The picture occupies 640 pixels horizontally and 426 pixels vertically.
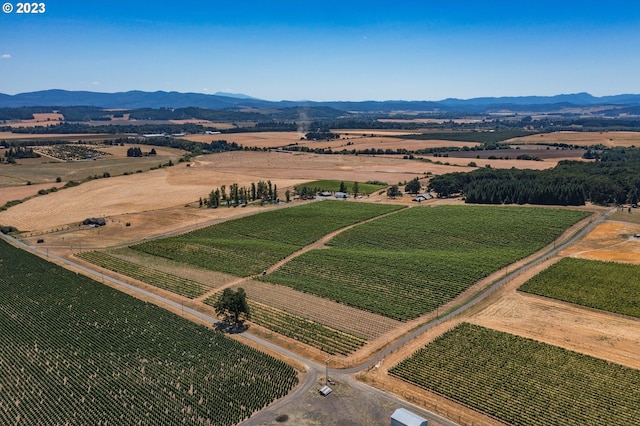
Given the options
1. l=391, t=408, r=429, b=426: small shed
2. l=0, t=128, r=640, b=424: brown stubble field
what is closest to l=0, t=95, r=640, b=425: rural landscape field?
l=0, t=128, r=640, b=424: brown stubble field

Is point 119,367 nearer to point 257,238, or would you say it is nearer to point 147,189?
point 257,238

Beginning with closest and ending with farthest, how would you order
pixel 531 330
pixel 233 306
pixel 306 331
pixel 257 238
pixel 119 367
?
pixel 119 367 → pixel 531 330 → pixel 306 331 → pixel 233 306 → pixel 257 238

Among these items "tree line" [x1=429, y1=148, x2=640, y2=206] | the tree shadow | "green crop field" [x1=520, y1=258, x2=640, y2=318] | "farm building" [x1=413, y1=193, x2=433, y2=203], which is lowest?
the tree shadow

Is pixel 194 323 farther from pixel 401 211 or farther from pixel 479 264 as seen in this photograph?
pixel 401 211

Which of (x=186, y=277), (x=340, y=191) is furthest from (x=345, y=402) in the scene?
(x=340, y=191)

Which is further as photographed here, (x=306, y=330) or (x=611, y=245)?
(x=611, y=245)

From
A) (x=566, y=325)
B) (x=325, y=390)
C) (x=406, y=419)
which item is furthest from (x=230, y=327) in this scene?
(x=566, y=325)

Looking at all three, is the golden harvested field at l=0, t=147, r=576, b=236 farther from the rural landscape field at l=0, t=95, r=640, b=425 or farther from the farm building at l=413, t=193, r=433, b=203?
the farm building at l=413, t=193, r=433, b=203
